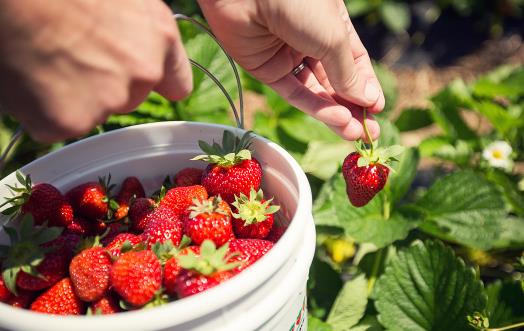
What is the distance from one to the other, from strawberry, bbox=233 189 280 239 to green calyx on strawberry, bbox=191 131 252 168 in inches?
2.7

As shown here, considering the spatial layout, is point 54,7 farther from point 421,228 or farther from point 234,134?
point 421,228

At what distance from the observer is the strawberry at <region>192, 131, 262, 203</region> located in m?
0.91

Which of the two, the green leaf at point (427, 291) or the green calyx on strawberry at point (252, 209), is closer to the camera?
the green calyx on strawberry at point (252, 209)

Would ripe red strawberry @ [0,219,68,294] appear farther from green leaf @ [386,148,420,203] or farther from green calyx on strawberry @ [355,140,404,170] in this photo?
green leaf @ [386,148,420,203]

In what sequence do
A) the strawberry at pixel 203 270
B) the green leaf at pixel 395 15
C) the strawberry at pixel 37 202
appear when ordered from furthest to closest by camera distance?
1. the green leaf at pixel 395 15
2. the strawberry at pixel 37 202
3. the strawberry at pixel 203 270

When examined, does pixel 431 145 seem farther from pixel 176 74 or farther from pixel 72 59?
pixel 72 59

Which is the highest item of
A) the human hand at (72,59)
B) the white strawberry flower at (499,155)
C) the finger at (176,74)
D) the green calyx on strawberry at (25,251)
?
the human hand at (72,59)

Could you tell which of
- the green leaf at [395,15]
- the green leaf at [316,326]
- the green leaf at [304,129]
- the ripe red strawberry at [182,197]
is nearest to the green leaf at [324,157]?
the green leaf at [304,129]

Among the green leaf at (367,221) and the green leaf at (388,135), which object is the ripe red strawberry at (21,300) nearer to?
the green leaf at (367,221)

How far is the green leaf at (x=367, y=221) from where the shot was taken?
1.15m

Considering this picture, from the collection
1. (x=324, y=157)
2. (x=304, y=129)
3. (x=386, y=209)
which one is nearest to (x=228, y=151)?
(x=386, y=209)

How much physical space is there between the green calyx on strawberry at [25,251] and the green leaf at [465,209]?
0.80 m

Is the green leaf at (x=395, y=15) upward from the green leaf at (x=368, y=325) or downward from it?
downward

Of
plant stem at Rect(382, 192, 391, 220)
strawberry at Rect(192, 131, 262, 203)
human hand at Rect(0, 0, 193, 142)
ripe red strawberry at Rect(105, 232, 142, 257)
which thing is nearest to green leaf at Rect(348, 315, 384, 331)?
plant stem at Rect(382, 192, 391, 220)
